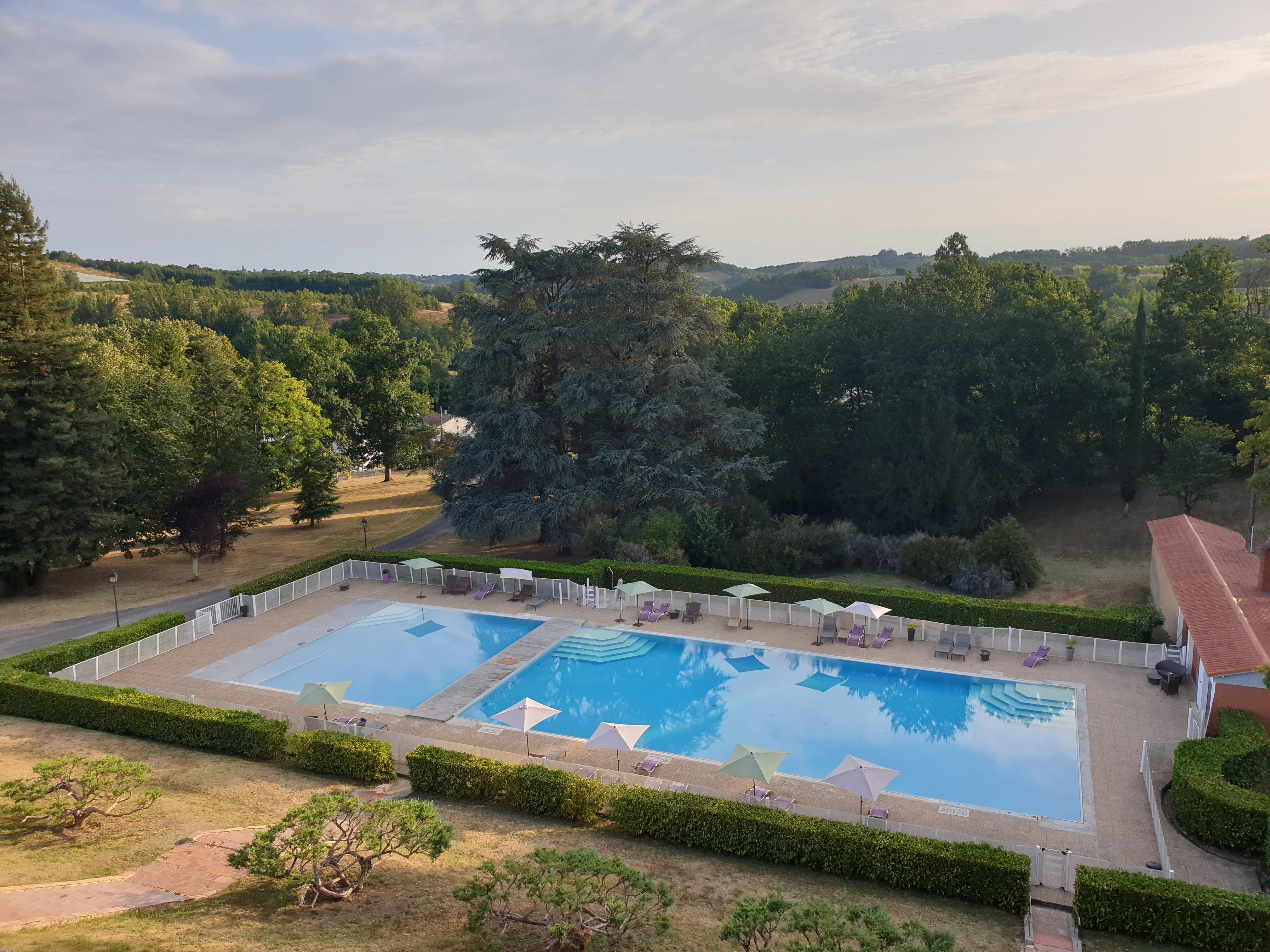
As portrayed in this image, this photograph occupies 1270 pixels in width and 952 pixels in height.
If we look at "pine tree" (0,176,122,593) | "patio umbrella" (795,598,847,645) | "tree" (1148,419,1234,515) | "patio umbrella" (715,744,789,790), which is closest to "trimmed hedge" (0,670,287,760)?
"patio umbrella" (715,744,789,790)

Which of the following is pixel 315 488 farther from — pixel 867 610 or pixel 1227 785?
pixel 1227 785

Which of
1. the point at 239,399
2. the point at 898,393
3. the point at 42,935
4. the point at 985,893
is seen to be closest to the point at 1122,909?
the point at 985,893

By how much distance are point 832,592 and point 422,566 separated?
1502 centimetres

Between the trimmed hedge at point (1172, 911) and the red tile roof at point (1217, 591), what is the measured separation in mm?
6718

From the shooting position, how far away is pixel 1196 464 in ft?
116

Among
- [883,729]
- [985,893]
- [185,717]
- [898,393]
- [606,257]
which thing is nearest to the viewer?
[985,893]

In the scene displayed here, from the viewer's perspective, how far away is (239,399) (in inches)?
1752

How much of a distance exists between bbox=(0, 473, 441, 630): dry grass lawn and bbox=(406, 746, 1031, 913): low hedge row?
20.9m

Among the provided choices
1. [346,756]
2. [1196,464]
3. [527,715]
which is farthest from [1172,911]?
[1196,464]

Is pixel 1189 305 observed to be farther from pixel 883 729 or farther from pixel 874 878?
pixel 874 878

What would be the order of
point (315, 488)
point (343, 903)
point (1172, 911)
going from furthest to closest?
point (315, 488) < point (1172, 911) < point (343, 903)

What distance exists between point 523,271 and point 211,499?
16.2 metres

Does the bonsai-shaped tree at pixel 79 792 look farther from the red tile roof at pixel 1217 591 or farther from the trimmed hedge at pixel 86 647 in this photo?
the red tile roof at pixel 1217 591

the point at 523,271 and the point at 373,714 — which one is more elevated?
the point at 523,271
